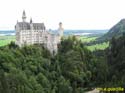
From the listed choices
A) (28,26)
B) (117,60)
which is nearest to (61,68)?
(28,26)

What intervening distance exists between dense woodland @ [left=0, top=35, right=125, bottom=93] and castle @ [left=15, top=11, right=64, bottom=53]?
2.69m

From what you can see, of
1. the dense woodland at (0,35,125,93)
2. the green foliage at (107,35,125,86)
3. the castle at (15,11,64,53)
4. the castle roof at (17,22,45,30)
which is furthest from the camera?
the castle roof at (17,22,45,30)

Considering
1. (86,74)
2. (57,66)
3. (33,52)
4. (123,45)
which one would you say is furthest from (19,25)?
(123,45)

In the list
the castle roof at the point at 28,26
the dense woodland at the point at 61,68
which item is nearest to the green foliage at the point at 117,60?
the dense woodland at the point at 61,68

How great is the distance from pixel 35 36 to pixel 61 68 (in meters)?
19.1

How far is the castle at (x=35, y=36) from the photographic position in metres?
142

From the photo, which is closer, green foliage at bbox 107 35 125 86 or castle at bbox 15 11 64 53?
green foliage at bbox 107 35 125 86

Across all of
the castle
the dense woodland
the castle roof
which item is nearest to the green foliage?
the dense woodland

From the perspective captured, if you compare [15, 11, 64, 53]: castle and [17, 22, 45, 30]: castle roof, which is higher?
[17, 22, 45, 30]: castle roof

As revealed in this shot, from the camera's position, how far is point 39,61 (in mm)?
131750

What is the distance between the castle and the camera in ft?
466

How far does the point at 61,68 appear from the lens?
136 metres

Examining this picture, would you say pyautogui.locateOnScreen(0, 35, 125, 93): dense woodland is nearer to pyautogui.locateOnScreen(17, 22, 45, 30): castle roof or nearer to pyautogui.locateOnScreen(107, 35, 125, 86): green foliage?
pyautogui.locateOnScreen(107, 35, 125, 86): green foliage

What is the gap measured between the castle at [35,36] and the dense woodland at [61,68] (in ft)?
8.81
